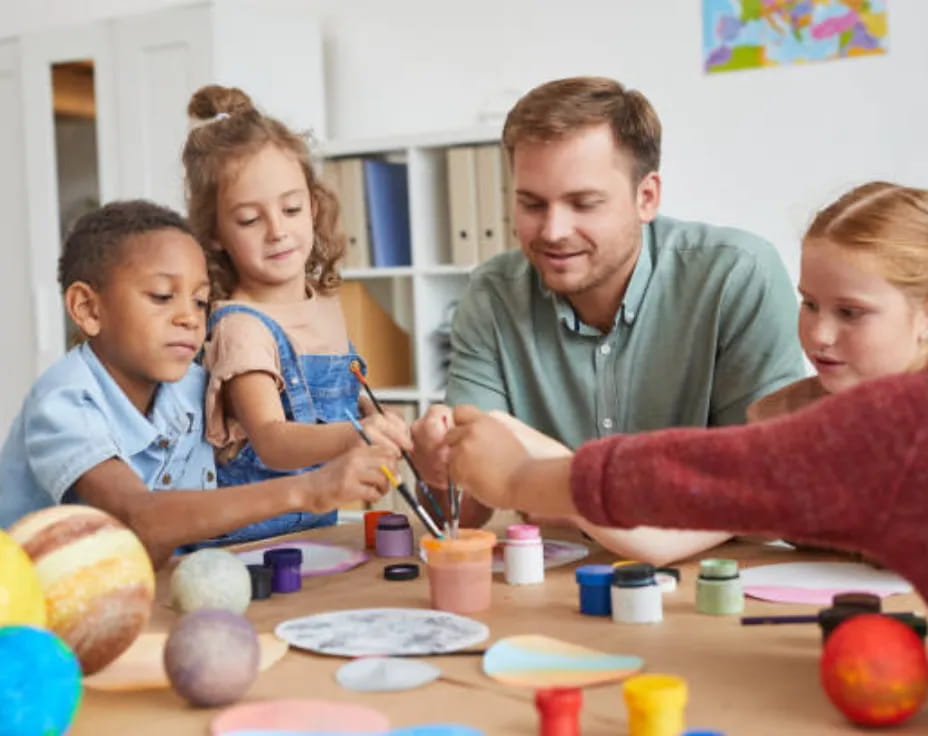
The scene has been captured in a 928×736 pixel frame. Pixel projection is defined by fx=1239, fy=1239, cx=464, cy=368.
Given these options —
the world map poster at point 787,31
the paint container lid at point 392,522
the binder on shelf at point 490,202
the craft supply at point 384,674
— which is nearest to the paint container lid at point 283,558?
the paint container lid at point 392,522

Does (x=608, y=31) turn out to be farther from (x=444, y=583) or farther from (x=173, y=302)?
(x=444, y=583)

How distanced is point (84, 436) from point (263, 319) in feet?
1.39

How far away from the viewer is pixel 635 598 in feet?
3.75

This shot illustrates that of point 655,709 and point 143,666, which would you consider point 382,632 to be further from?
point 655,709

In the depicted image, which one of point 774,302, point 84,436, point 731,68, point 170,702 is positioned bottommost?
point 170,702

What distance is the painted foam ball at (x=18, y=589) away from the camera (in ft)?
2.96

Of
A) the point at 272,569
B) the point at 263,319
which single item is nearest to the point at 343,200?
the point at 263,319

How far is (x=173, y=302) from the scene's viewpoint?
5.53 feet

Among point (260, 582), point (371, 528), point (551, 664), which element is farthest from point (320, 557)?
point (551, 664)

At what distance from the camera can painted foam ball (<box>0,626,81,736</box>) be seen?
0.81m

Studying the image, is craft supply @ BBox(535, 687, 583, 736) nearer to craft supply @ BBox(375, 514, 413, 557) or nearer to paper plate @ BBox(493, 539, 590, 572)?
paper plate @ BBox(493, 539, 590, 572)

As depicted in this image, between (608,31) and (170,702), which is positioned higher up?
(608,31)

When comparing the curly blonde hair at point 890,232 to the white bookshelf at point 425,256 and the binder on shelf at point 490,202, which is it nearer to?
the binder on shelf at point 490,202

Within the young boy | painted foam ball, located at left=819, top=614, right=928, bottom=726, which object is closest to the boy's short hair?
the young boy
